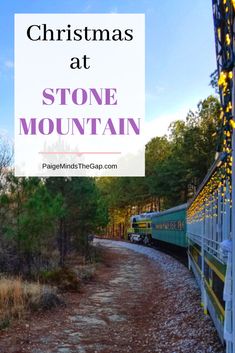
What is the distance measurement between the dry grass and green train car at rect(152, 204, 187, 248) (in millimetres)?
8829

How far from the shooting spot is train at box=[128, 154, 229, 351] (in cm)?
429

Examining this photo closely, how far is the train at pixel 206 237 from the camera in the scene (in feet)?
14.1

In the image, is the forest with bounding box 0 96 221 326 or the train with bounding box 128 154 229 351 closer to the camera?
the train with bounding box 128 154 229 351

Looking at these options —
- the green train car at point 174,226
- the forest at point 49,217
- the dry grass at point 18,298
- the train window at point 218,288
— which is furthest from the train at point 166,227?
the train window at point 218,288

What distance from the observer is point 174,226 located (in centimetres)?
1988

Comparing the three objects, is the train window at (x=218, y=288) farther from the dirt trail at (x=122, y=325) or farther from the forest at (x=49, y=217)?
the forest at (x=49, y=217)

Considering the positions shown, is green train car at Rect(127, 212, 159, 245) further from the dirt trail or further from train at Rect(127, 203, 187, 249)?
the dirt trail

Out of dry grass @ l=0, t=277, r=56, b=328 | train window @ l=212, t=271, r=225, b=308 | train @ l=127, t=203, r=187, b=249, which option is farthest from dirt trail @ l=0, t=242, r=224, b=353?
train @ l=127, t=203, r=187, b=249

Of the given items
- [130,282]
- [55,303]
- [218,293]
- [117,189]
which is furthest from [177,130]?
[218,293]

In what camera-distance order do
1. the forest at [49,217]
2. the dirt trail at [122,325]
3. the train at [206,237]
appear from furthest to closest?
the forest at [49,217] → the dirt trail at [122,325] → the train at [206,237]

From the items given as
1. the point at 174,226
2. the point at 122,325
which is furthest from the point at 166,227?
the point at 122,325

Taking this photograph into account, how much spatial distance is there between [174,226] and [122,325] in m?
12.4

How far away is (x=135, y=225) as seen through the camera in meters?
40.7

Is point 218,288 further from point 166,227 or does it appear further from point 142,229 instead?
point 142,229
